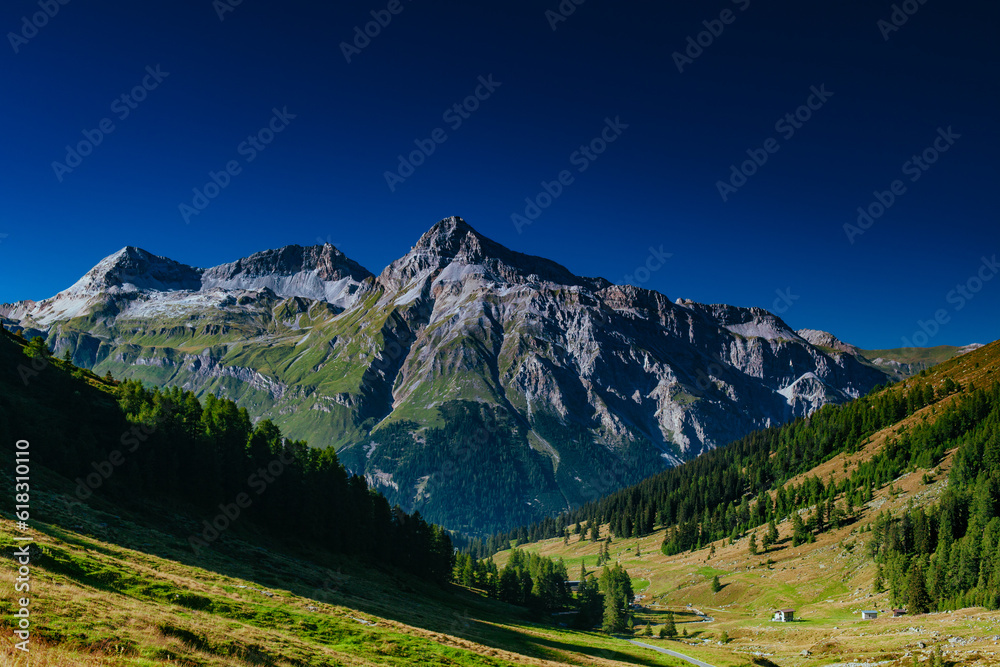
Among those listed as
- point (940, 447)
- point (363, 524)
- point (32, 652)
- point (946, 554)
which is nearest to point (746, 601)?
point (946, 554)

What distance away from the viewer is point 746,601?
12938 cm

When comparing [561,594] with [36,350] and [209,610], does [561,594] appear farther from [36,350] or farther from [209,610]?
[36,350]

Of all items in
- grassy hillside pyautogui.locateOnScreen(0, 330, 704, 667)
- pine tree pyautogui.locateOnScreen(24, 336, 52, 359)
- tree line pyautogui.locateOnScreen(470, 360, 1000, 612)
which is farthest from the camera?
tree line pyautogui.locateOnScreen(470, 360, 1000, 612)

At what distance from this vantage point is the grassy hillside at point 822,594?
234 feet

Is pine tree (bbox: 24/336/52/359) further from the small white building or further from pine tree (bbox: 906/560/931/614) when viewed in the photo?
pine tree (bbox: 906/560/931/614)

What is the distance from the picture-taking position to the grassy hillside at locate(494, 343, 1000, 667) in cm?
7125

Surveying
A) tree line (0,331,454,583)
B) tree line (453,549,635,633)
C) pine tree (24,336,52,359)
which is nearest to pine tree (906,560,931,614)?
tree line (453,549,635,633)

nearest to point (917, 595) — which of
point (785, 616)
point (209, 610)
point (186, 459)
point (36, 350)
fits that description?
point (785, 616)

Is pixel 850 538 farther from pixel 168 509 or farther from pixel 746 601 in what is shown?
pixel 168 509

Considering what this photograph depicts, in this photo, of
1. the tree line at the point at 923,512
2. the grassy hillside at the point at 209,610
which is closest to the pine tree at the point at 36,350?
the grassy hillside at the point at 209,610

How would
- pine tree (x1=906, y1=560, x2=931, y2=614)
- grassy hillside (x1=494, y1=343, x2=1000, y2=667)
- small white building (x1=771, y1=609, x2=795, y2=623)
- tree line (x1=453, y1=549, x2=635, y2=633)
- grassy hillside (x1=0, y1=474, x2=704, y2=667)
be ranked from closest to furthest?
grassy hillside (x1=0, y1=474, x2=704, y2=667) → grassy hillside (x1=494, y1=343, x2=1000, y2=667) → pine tree (x1=906, y1=560, x2=931, y2=614) → small white building (x1=771, y1=609, x2=795, y2=623) → tree line (x1=453, y1=549, x2=635, y2=633)

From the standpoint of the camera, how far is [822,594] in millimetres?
118188

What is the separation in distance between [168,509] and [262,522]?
1535 centimetres

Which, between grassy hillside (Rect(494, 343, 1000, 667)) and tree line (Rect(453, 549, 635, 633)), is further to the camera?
tree line (Rect(453, 549, 635, 633))
